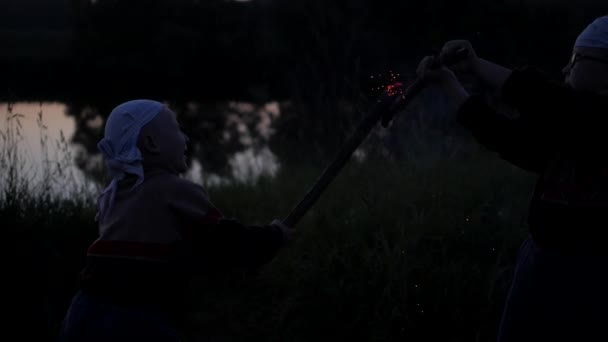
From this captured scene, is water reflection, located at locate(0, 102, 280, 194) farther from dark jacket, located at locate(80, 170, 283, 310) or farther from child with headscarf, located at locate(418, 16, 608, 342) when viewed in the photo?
child with headscarf, located at locate(418, 16, 608, 342)

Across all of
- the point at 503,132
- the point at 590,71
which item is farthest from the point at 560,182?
the point at 590,71

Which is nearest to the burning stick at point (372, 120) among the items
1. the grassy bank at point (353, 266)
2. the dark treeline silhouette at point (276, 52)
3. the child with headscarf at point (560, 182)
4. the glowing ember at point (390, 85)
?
the glowing ember at point (390, 85)

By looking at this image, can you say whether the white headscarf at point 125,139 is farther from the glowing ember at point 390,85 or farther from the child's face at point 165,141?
the glowing ember at point 390,85

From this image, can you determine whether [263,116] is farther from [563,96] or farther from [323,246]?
[563,96]

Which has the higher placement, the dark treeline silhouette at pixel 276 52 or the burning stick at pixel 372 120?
the burning stick at pixel 372 120

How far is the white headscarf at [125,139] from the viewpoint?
2.68 m

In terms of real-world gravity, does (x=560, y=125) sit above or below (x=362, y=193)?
above

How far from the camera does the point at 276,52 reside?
1194 centimetres

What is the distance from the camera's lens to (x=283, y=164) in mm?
8133

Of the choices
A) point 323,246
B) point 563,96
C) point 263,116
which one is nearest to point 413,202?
point 323,246

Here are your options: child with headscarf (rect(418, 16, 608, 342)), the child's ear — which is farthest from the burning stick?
the child's ear

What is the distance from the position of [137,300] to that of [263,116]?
8343 mm

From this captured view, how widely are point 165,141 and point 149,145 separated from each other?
0.19ft

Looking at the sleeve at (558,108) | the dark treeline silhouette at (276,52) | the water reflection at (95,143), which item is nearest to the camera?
the sleeve at (558,108)
